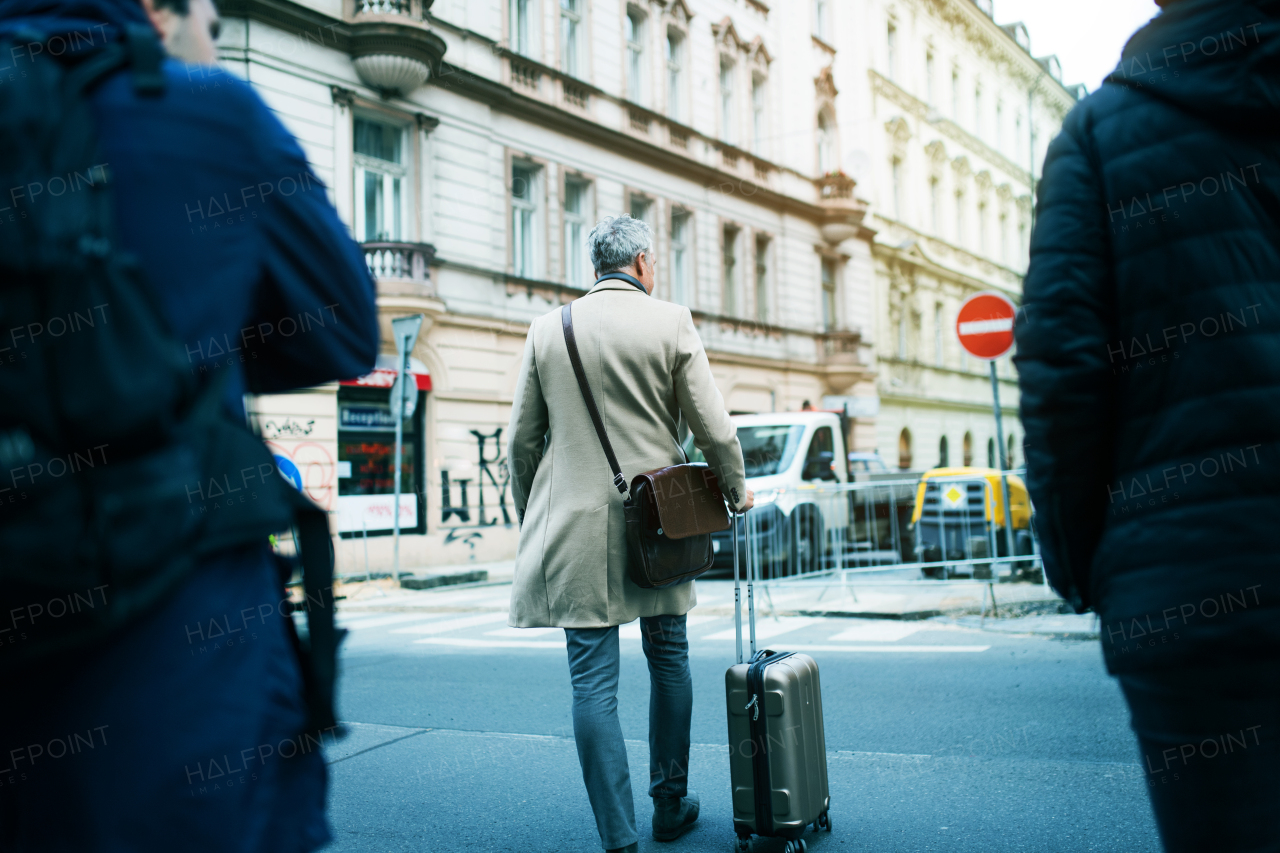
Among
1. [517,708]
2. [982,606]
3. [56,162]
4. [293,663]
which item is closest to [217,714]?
[293,663]

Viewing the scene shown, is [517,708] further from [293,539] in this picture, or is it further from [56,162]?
[56,162]

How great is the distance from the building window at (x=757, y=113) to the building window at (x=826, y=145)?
328cm

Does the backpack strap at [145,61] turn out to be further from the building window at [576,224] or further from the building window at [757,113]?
the building window at [757,113]

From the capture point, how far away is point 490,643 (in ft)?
28.9

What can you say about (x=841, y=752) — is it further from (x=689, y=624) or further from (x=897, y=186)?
(x=897, y=186)

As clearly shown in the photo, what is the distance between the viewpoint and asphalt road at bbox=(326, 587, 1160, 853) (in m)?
3.79

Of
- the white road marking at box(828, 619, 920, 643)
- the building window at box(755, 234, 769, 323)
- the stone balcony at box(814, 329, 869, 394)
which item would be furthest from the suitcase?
the stone balcony at box(814, 329, 869, 394)

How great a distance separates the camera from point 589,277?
74.1 ft

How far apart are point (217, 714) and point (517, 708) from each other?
4.95m

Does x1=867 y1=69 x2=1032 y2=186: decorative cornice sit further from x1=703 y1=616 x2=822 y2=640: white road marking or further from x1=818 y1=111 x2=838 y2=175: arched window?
x1=703 y1=616 x2=822 y2=640: white road marking

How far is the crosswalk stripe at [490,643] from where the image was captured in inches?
335

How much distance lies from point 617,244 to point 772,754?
5.67ft

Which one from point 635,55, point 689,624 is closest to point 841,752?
point 689,624

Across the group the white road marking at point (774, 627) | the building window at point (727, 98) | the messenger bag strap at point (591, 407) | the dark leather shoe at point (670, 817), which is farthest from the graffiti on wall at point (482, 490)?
the messenger bag strap at point (591, 407)
